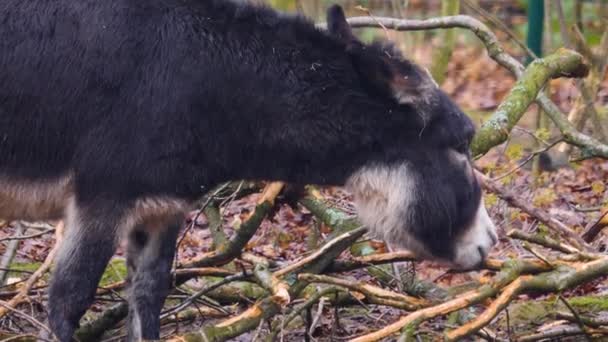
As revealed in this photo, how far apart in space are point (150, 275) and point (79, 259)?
0.62 m

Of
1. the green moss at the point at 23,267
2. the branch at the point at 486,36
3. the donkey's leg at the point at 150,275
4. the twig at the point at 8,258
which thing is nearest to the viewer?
the donkey's leg at the point at 150,275

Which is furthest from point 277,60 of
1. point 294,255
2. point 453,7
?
point 453,7

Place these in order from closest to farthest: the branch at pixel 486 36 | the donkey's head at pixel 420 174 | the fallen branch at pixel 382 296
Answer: the fallen branch at pixel 382 296
the donkey's head at pixel 420 174
the branch at pixel 486 36

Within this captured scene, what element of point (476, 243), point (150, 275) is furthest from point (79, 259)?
point (476, 243)

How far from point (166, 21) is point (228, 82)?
37cm

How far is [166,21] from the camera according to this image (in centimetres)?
481

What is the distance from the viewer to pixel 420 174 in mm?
4922

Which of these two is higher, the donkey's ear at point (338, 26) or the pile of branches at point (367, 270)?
the donkey's ear at point (338, 26)

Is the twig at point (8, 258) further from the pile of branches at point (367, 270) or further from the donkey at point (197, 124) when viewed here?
the donkey at point (197, 124)

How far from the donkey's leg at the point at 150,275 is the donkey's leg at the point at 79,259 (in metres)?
0.47

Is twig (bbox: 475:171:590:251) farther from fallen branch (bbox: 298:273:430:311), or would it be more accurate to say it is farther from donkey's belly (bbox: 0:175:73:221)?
donkey's belly (bbox: 0:175:73:221)

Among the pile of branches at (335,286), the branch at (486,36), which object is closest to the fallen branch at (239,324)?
the pile of branches at (335,286)

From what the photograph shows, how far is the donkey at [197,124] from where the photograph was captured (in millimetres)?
4711

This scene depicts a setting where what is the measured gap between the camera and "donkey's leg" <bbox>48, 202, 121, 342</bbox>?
15.4 feet
